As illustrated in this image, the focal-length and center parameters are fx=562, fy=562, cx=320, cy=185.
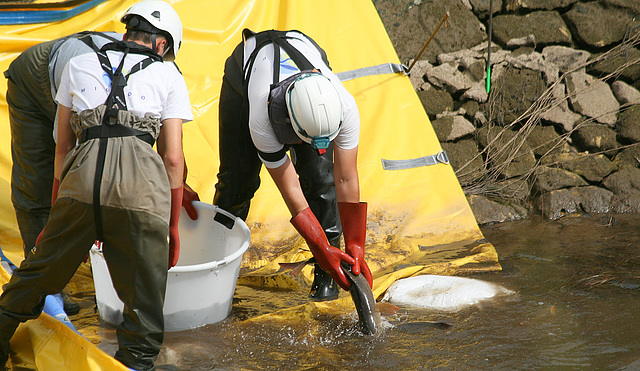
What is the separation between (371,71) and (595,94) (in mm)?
2067

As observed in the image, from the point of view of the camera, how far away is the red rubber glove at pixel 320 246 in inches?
95.7

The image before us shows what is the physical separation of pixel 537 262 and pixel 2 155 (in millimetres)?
3354

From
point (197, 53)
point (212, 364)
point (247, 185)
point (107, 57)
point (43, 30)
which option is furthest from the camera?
point (197, 53)

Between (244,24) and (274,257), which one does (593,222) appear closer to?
(274,257)

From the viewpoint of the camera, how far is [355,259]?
8.38 ft

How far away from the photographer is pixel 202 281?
2.52 metres

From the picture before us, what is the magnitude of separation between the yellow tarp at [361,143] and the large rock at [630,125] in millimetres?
1808

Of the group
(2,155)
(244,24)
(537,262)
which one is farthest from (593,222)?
(2,155)

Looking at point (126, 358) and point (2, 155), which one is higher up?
point (2, 155)

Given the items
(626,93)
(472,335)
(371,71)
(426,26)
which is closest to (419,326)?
(472,335)

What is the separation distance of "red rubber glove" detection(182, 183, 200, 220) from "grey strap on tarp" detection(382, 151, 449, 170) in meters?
1.50

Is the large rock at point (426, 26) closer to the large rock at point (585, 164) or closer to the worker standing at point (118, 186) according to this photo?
the large rock at point (585, 164)

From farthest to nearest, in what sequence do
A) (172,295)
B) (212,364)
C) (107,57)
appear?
(172,295), (212,364), (107,57)

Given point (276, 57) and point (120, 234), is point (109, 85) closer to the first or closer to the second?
point (120, 234)
